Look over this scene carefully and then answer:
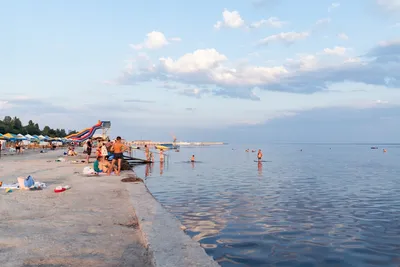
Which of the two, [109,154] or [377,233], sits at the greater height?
[109,154]

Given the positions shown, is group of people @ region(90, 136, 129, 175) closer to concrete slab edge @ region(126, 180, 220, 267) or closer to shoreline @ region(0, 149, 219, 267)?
shoreline @ region(0, 149, 219, 267)

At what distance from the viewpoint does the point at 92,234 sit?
19.9 feet

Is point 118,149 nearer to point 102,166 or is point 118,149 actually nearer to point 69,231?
point 102,166

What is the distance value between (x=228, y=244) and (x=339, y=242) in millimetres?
2592

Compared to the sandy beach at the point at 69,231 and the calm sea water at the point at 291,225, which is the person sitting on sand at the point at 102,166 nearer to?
the calm sea water at the point at 291,225

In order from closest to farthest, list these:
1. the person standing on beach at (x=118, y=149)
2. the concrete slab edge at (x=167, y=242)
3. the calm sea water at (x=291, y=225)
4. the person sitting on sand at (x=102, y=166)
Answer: the concrete slab edge at (x=167, y=242)
the calm sea water at (x=291, y=225)
the person standing on beach at (x=118, y=149)
the person sitting on sand at (x=102, y=166)

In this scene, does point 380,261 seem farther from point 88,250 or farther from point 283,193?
point 283,193

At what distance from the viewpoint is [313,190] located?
18031 mm

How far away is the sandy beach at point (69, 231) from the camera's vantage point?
4.77 metres

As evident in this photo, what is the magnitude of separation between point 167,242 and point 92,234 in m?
1.40

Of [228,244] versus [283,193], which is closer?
[228,244]

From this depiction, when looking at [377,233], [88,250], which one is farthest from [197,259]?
[377,233]

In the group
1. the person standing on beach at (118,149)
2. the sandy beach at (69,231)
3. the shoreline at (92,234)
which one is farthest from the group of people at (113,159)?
the shoreline at (92,234)

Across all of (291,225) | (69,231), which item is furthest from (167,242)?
(291,225)
